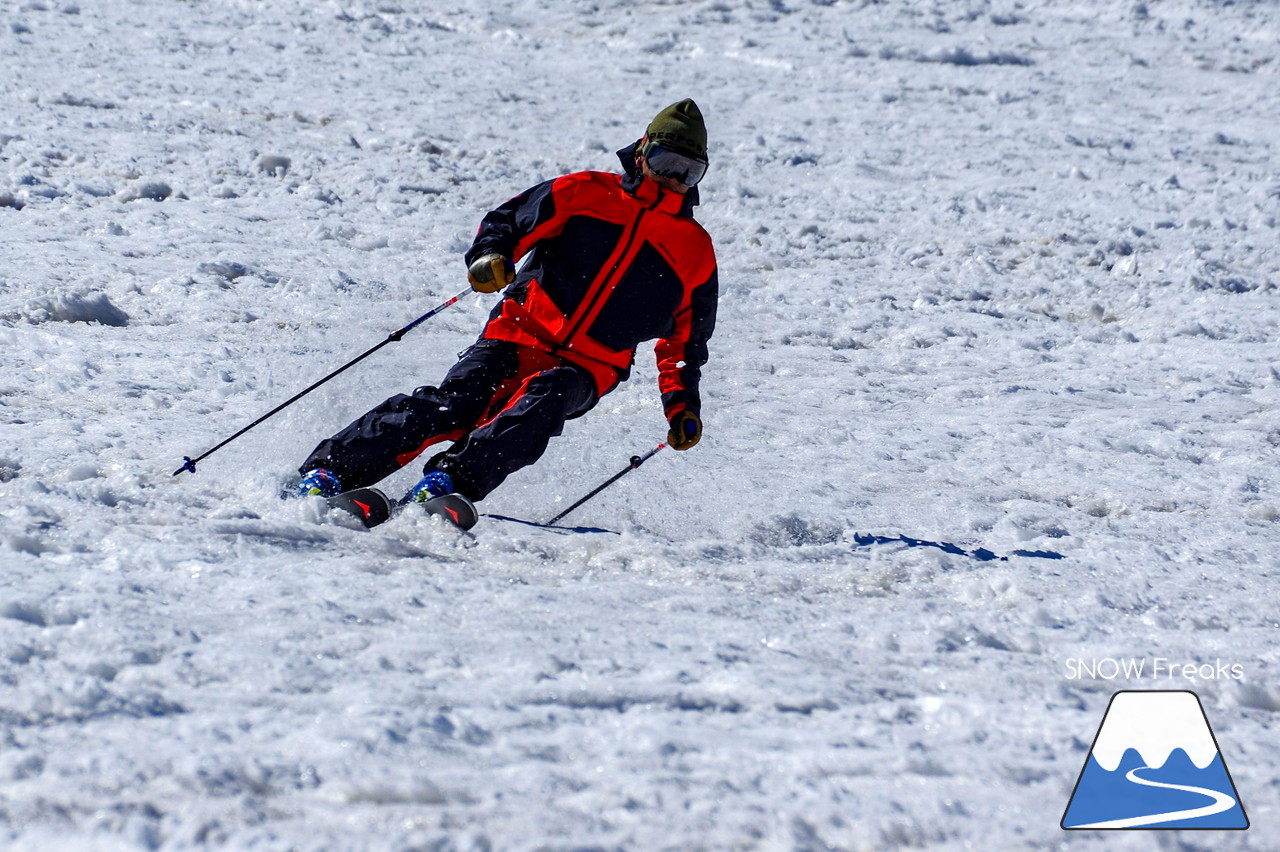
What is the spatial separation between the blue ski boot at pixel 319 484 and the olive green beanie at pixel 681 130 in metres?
1.80

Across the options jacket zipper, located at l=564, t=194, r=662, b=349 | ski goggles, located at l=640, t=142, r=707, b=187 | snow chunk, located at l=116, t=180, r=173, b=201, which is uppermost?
ski goggles, located at l=640, t=142, r=707, b=187

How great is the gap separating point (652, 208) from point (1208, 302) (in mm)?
5060

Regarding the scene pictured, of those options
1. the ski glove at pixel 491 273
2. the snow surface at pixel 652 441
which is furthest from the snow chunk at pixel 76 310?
the ski glove at pixel 491 273

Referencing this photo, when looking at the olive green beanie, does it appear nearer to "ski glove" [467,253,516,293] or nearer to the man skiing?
the man skiing

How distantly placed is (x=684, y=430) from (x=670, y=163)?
3.61 feet

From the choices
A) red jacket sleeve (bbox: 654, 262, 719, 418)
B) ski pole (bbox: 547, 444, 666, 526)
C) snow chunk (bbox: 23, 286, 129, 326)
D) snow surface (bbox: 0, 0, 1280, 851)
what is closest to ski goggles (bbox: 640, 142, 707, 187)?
red jacket sleeve (bbox: 654, 262, 719, 418)

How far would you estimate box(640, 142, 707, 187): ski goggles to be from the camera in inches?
175

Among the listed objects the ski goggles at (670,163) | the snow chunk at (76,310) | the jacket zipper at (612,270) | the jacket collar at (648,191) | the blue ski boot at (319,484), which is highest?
the ski goggles at (670,163)

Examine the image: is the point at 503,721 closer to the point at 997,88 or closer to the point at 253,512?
the point at 253,512

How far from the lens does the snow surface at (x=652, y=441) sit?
230 cm

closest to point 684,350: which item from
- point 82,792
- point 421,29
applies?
point 82,792

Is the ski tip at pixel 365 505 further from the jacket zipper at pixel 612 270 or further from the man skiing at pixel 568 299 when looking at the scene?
the jacket zipper at pixel 612 270

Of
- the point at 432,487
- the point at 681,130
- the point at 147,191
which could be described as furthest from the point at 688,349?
the point at 147,191

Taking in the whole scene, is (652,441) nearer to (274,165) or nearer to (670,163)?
(670,163)
